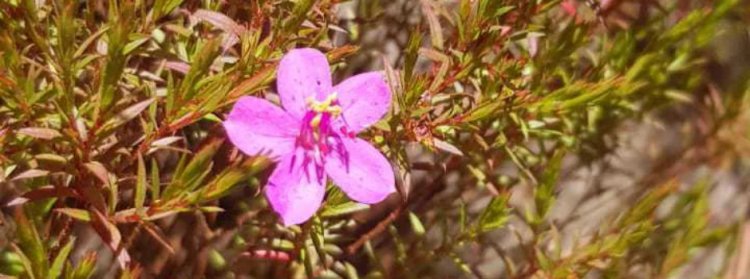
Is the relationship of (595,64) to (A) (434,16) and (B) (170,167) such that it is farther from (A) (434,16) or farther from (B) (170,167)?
(B) (170,167)

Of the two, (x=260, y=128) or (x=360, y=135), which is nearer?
(x=260, y=128)

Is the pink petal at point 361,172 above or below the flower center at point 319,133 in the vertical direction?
below

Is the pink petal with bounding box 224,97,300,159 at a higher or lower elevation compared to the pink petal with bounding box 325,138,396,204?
higher

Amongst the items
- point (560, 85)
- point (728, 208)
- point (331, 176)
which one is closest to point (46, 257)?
point (331, 176)
